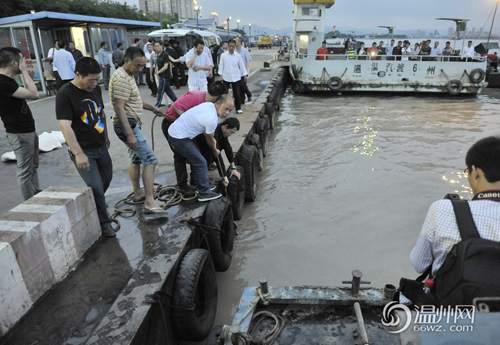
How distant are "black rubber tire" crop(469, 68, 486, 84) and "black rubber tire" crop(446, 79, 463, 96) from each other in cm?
53

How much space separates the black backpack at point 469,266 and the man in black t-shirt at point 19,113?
4.00m

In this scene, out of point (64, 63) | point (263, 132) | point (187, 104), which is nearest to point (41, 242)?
point (187, 104)

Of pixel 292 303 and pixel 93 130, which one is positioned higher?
pixel 93 130

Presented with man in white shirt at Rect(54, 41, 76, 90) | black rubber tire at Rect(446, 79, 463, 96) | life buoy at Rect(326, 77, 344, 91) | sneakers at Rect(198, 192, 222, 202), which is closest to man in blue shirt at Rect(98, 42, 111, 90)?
man in white shirt at Rect(54, 41, 76, 90)

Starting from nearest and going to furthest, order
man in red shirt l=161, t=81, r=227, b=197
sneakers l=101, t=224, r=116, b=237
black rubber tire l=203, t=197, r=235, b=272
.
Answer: sneakers l=101, t=224, r=116, b=237 → black rubber tire l=203, t=197, r=235, b=272 → man in red shirt l=161, t=81, r=227, b=197

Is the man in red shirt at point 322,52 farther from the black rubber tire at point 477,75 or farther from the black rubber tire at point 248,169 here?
the black rubber tire at point 248,169

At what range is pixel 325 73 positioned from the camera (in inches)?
568

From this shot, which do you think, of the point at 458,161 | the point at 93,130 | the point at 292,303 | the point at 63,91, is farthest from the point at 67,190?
the point at 458,161

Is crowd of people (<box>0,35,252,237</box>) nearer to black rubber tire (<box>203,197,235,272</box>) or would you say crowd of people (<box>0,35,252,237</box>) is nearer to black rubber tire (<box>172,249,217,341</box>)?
black rubber tire (<box>203,197,235,272</box>)

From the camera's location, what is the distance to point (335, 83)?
46.9 ft

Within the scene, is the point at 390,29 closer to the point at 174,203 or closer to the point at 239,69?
the point at 239,69

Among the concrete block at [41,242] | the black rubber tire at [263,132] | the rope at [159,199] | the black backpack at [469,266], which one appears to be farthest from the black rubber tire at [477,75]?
the concrete block at [41,242]

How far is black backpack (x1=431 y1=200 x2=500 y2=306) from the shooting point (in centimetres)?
152

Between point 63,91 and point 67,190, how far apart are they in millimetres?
884
